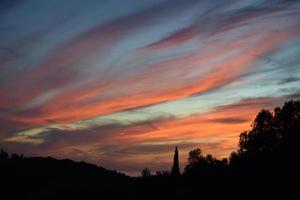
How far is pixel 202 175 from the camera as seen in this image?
76.4 metres

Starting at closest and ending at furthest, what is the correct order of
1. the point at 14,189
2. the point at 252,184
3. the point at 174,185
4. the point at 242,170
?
the point at 252,184
the point at 242,170
the point at 174,185
the point at 14,189

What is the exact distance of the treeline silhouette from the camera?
63.7 m

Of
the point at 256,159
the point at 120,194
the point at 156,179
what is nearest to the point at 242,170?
the point at 256,159

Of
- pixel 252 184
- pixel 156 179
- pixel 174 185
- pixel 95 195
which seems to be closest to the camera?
pixel 252 184

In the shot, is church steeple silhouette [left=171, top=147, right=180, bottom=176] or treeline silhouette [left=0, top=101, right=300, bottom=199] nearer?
treeline silhouette [left=0, top=101, right=300, bottom=199]

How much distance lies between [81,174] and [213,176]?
217ft

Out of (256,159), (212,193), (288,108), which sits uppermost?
(288,108)

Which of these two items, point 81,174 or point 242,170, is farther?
point 81,174

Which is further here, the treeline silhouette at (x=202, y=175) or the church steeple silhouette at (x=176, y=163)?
the church steeple silhouette at (x=176, y=163)

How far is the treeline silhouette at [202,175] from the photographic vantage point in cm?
6369

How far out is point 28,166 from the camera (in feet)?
419

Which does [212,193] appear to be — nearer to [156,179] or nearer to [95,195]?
[156,179]

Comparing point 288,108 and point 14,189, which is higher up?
point 288,108

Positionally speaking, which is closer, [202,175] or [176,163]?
[202,175]
